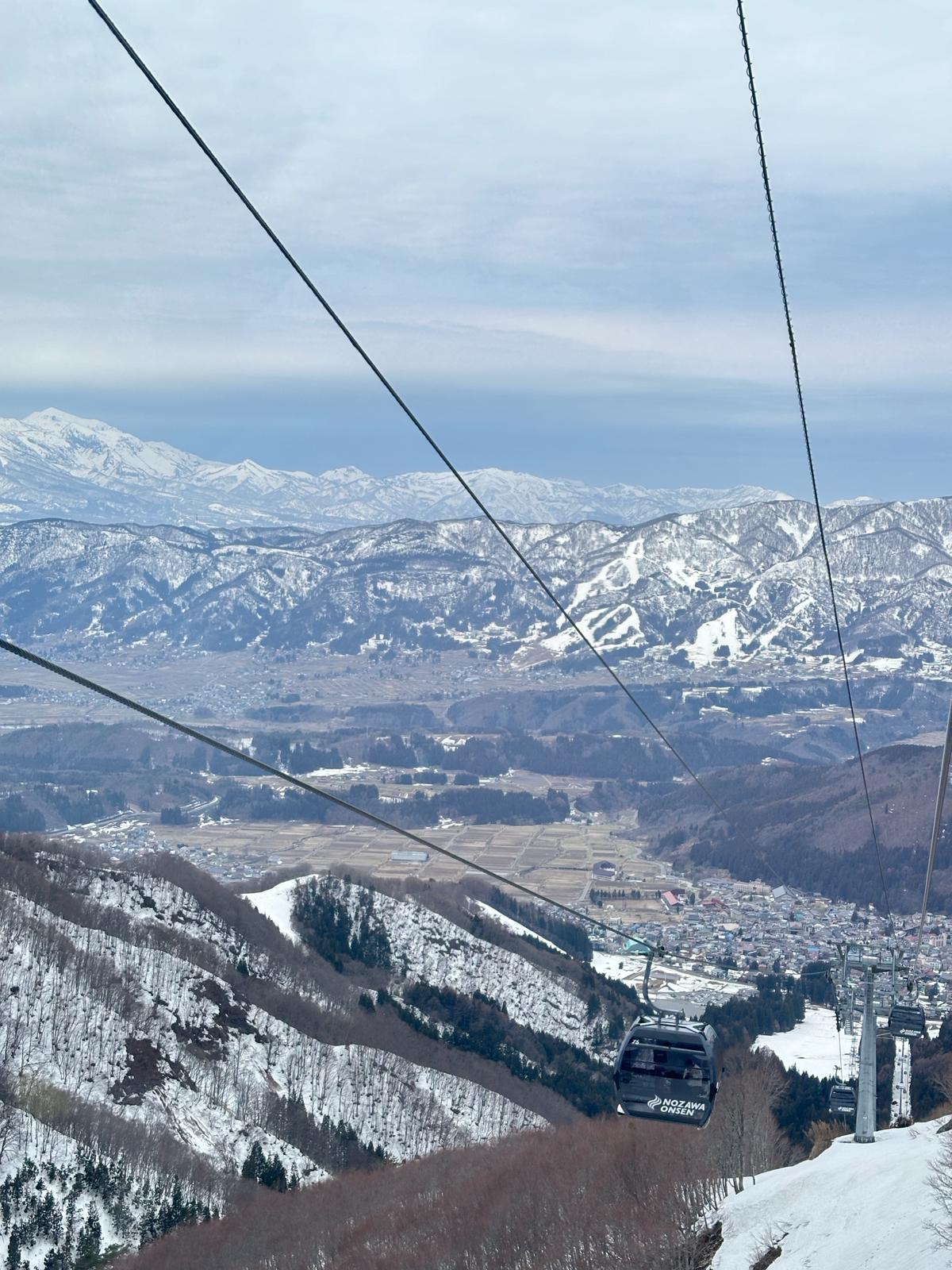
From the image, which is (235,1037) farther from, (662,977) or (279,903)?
(662,977)

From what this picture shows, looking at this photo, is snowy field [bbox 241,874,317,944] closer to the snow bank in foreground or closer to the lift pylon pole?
the lift pylon pole

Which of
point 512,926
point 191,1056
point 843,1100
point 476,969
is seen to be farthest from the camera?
point 512,926

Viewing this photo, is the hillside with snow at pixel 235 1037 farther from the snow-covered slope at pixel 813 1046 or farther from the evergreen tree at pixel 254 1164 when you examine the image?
the snow-covered slope at pixel 813 1046

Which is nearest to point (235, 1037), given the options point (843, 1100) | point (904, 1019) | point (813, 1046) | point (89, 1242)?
point (89, 1242)

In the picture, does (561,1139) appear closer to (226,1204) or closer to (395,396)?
(226,1204)

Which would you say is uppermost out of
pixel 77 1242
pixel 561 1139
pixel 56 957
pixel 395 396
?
pixel 395 396

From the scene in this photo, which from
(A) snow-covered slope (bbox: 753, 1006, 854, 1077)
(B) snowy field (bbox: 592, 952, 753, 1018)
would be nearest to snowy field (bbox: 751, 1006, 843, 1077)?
(A) snow-covered slope (bbox: 753, 1006, 854, 1077)

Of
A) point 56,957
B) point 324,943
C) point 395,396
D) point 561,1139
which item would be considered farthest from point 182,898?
point 395,396
